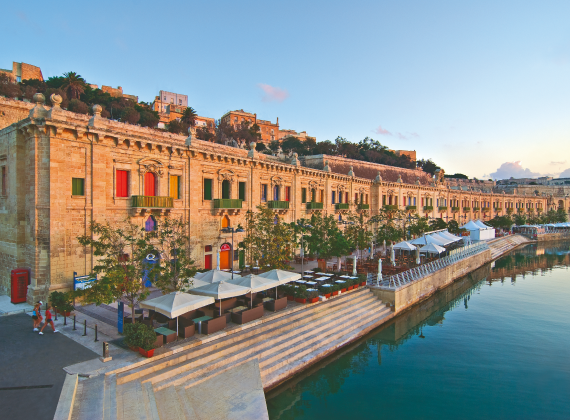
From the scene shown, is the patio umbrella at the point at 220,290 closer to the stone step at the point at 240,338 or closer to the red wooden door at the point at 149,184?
the stone step at the point at 240,338

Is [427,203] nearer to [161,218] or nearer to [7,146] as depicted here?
[161,218]

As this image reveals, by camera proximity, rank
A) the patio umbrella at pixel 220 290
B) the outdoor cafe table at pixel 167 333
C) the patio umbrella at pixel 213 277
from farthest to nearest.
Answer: the patio umbrella at pixel 213 277 < the patio umbrella at pixel 220 290 < the outdoor cafe table at pixel 167 333

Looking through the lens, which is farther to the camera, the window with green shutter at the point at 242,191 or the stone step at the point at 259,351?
the window with green shutter at the point at 242,191

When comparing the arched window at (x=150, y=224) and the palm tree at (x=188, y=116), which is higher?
the palm tree at (x=188, y=116)

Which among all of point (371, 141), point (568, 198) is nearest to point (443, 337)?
point (371, 141)

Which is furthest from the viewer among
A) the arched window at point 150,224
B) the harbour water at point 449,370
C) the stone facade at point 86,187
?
the arched window at point 150,224

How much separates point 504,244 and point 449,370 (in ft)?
170

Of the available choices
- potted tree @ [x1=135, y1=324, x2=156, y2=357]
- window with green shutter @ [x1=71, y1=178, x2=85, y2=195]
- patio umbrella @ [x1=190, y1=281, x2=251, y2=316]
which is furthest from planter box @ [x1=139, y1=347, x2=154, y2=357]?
window with green shutter @ [x1=71, y1=178, x2=85, y2=195]

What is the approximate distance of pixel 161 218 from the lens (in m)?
21.0

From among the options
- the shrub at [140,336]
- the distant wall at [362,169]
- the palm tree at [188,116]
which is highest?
the palm tree at [188,116]

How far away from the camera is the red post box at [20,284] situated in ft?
54.2

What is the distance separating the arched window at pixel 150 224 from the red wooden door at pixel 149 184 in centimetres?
144

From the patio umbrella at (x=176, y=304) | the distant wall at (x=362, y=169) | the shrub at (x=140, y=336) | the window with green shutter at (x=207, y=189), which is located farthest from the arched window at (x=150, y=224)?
the distant wall at (x=362, y=169)

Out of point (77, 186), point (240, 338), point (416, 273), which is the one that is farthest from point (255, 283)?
point (416, 273)
